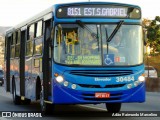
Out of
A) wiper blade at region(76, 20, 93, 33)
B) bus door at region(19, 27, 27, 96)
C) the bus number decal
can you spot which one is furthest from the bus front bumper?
bus door at region(19, 27, 27, 96)

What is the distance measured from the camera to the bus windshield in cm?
1438

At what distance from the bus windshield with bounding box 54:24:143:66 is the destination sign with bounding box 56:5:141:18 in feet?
0.85

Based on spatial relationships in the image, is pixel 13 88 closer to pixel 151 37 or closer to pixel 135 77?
pixel 135 77

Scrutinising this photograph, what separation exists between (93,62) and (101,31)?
0.84 meters

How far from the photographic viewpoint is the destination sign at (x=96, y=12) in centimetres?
1464

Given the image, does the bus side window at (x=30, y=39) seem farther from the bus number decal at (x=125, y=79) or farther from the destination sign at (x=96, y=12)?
the bus number decal at (x=125, y=79)

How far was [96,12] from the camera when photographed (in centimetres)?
1473

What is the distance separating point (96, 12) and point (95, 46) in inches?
35.3

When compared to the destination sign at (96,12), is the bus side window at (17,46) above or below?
below

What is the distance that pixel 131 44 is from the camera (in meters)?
14.7

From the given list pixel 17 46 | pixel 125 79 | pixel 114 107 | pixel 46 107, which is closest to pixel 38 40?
pixel 46 107

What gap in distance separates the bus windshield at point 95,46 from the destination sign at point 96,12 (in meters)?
0.26

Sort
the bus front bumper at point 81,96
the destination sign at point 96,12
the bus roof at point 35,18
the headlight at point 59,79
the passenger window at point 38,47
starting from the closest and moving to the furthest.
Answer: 1. the bus front bumper at point 81,96
2. the headlight at point 59,79
3. the destination sign at point 96,12
4. the bus roof at point 35,18
5. the passenger window at point 38,47

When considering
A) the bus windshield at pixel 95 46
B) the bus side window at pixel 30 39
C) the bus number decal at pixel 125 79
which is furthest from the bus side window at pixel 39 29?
the bus number decal at pixel 125 79
